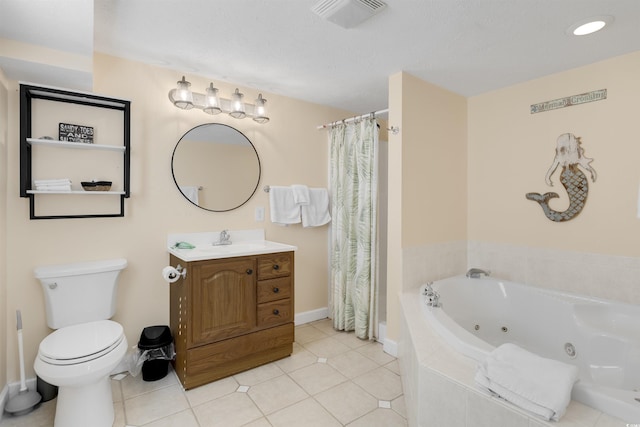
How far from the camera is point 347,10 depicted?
164cm

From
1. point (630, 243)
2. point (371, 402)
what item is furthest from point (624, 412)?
point (630, 243)

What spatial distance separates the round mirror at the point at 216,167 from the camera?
8.15 feet

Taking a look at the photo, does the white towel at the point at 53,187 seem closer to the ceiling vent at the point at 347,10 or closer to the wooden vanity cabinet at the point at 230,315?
the wooden vanity cabinet at the point at 230,315

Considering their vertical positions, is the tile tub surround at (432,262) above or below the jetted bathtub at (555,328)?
above

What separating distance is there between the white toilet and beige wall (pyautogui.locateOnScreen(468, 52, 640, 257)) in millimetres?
2995

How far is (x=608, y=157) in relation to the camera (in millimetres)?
2205

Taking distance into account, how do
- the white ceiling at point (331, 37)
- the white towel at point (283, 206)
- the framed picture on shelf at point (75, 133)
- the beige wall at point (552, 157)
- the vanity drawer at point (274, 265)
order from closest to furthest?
the white ceiling at point (331, 37) < the framed picture on shelf at point (75, 133) < the beige wall at point (552, 157) < the vanity drawer at point (274, 265) < the white towel at point (283, 206)

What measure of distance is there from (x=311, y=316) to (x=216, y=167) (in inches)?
69.8

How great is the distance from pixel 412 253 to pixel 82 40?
2581mm

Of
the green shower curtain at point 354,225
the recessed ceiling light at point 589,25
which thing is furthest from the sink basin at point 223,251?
the recessed ceiling light at point 589,25

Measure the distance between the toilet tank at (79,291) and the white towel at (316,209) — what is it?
1.59m

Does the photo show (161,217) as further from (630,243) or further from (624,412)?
(630,243)

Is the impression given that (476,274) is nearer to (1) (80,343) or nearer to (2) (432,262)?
(2) (432,262)

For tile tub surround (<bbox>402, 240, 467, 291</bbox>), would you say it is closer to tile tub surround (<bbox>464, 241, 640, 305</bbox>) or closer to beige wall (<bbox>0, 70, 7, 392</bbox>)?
tile tub surround (<bbox>464, 241, 640, 305</bbox>)
